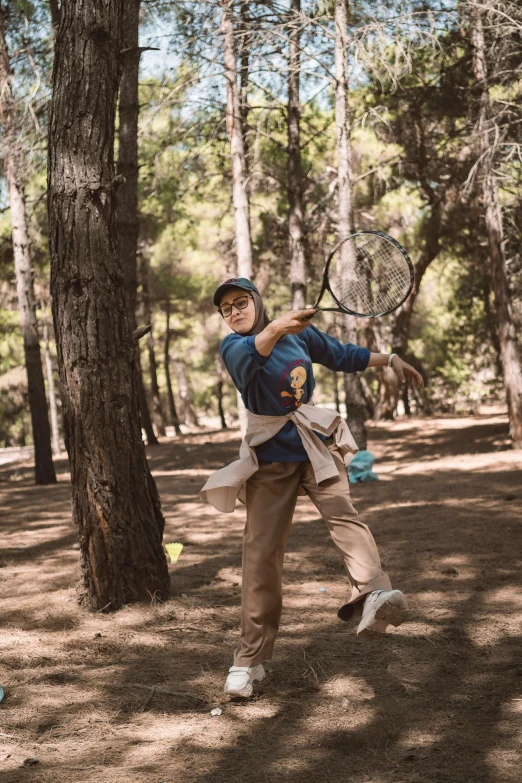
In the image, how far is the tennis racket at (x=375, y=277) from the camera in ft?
14.0

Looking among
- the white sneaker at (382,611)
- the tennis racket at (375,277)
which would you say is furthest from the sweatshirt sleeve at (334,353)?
the white sneaker at (382,611)

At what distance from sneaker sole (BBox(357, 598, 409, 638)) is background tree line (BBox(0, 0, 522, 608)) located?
2.04m

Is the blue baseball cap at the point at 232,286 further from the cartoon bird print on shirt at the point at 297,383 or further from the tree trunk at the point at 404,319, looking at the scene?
the tree trunk at the point at 404,319

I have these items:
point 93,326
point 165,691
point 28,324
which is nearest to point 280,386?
point 165,691

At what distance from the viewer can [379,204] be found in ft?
69.6

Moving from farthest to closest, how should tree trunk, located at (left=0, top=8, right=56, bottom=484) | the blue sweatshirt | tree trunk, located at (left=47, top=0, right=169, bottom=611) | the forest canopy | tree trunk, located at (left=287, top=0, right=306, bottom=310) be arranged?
tree trunk, located at (left=287, top=0, right=306, bottom=310)
tree trunk, located at (left=0, top=8, right=56, bottom=484)
the forest canopy
tree trunk, located at (left=47, top=0, right=169, bottom=611)
the blue sweatshirt

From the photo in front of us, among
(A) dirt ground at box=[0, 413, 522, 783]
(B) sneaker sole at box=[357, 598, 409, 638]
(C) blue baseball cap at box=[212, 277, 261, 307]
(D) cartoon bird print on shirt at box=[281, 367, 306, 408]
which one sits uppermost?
(C) blue baseball cap at box=[212, 277, 261, 307]

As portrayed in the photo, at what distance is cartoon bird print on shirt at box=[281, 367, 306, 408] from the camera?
12.2 ft

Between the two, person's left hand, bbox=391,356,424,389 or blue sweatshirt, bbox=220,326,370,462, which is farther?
person's left hand, bbox=391,356,424,389

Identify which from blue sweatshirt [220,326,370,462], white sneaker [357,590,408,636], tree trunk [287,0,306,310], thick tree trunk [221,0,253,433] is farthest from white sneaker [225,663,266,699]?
tree trunk [287,0,306,310]

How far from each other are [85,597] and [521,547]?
Result: 3.40 meters

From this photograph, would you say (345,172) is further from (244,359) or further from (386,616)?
(386,616)

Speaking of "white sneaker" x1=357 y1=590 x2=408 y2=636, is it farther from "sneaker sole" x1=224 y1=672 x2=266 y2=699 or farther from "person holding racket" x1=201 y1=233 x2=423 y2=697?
"sneaker sole" x1=224 y1=672 x2=266 y2=699

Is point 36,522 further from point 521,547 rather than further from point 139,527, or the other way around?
point 521,547
